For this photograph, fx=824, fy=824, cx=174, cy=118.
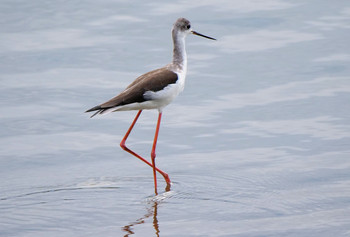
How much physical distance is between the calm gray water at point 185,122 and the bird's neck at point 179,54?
1037mm

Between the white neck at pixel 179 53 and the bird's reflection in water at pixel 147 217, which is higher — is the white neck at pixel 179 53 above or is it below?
above

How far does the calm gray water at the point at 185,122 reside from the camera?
733 centimetres

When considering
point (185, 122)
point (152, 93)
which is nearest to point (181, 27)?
point (152, 93)

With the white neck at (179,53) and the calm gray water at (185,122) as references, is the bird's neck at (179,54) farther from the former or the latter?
the calm gray water at (185,122)

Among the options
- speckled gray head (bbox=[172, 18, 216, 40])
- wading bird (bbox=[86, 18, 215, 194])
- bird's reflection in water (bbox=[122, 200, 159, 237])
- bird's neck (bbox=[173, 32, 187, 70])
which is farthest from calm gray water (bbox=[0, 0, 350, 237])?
speckled gray head (bbox=[172, 18, 216, 40])

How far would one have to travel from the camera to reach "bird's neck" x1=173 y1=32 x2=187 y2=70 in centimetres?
878

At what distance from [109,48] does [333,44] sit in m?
3.41

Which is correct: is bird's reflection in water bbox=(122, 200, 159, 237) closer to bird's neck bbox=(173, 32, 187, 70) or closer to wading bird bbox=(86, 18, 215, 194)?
wading bird bbox=(86, 18, 215, 194)

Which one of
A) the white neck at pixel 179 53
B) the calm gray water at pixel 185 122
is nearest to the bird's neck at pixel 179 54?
the white neck at pixel 179 53

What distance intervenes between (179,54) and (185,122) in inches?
58.8

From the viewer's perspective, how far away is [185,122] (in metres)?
10.2

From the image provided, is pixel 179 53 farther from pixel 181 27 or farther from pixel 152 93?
pixel 152 93

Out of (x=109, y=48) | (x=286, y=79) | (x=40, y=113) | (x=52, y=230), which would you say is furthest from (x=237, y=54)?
(x=52, y=230)

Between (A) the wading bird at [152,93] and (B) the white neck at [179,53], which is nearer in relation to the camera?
(A) the wading bird at [152,93]
